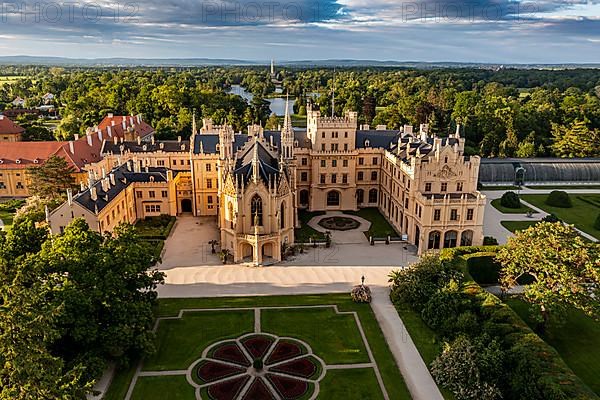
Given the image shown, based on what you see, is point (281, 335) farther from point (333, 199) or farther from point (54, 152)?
point (54, 152)

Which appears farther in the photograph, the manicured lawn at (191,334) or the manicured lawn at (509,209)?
the manicured lawn at (509,209)

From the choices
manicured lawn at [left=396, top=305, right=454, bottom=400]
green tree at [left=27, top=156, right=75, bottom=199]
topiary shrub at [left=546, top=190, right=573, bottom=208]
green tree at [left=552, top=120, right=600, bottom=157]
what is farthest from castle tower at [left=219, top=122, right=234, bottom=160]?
green tree at [left=552, top=120, right=600, bottom=157]

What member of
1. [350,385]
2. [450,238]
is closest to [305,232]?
[450,238]

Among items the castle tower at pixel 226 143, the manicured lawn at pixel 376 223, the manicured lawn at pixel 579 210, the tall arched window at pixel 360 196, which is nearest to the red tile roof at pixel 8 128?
the castle tower at pixel 226 143

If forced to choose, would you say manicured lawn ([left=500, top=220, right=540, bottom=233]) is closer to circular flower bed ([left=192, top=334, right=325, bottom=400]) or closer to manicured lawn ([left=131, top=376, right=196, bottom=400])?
circular flower bed ([left=192, top=334, right=325, bottom=400])

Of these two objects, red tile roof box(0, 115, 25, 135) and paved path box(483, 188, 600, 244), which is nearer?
paved path box(483, 188, 600, 244)

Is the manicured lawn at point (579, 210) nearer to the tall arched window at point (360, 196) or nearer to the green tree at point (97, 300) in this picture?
Answer: the tall arched window at point (360, 196)

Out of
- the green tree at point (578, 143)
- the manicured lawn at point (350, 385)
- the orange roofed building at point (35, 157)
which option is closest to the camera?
the manicured lawn at point (350, 385)

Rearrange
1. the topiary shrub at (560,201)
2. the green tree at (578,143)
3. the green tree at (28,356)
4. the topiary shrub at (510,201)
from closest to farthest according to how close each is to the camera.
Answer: the green tree at (28,356) → the topiary shrub at (510,201) → the topiary shrub at (560,201) → the green tree at (578,143)

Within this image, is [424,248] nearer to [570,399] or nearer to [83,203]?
[570,399]
